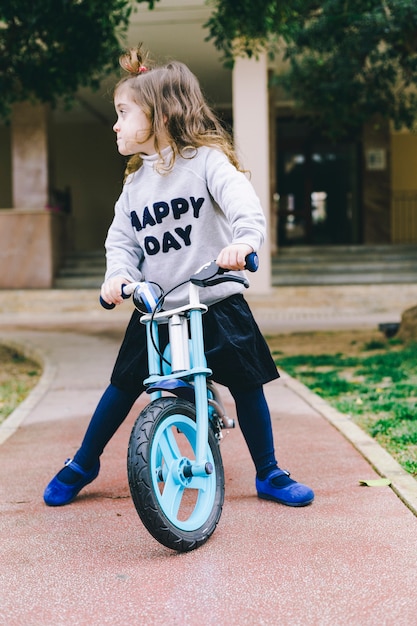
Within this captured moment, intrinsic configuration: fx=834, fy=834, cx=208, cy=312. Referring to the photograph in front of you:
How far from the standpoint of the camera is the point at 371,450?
14.1 feet

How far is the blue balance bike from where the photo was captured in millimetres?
2752

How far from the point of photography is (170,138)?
315 centimetres

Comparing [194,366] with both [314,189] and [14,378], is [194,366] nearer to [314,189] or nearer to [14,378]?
[14,378]

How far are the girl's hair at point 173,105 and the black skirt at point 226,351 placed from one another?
0.58 m

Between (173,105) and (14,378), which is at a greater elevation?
(173,105)

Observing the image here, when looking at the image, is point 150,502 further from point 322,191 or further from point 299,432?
point 322,191

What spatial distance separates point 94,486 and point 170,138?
5.53 ft

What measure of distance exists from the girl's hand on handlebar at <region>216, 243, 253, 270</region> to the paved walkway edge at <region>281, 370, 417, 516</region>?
4.18ft

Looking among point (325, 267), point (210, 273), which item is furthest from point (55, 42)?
point (325, 267)

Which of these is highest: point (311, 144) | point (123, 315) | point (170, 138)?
point (311, 144)

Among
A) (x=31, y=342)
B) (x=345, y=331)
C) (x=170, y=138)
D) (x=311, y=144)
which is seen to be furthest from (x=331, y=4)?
(x=311, y=144)

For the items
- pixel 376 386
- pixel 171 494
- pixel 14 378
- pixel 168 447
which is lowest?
pixel 14 378

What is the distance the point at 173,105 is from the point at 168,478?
137 centimetres

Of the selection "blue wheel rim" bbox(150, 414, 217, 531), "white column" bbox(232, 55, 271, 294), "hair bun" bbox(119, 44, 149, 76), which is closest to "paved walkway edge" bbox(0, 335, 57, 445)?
"blue wheel rim" bbox(150, 414, 217, 531)
